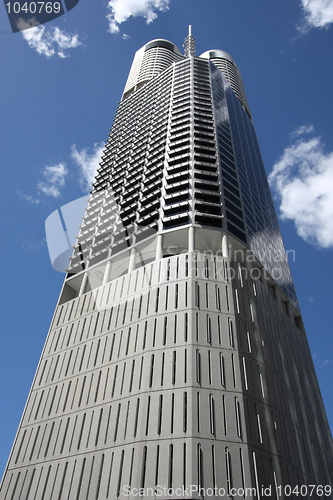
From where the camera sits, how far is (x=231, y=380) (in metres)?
26.9

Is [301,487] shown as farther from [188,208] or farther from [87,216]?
Answer: [87,216]

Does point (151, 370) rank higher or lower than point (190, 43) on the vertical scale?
lower

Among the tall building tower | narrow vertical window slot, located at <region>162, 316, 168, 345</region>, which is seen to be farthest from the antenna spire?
narrow vertical window slot, located at <region>162, 316, 168, 345</region>

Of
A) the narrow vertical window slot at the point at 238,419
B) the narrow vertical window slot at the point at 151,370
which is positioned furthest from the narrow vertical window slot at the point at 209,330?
the narrow vertical window slot at the point at 238,419

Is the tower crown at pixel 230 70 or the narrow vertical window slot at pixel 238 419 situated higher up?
the tower crown at pixel 230 70

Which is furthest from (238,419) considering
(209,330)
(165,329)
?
(165,329)

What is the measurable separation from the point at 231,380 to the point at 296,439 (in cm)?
745

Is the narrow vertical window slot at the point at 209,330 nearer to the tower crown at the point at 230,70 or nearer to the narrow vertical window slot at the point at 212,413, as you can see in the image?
the narrow vertical window slot at the point at 212,413

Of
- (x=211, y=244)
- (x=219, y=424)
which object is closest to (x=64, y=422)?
(x=219, y=424)

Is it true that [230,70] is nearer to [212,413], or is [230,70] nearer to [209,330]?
[209,330]

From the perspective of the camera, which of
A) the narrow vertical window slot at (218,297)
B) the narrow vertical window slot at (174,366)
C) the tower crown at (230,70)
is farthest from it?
the tower crown at (230,70)

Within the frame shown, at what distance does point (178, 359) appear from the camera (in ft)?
91.6

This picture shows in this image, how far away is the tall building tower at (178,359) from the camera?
23.8 m

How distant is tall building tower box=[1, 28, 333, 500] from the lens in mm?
23797
